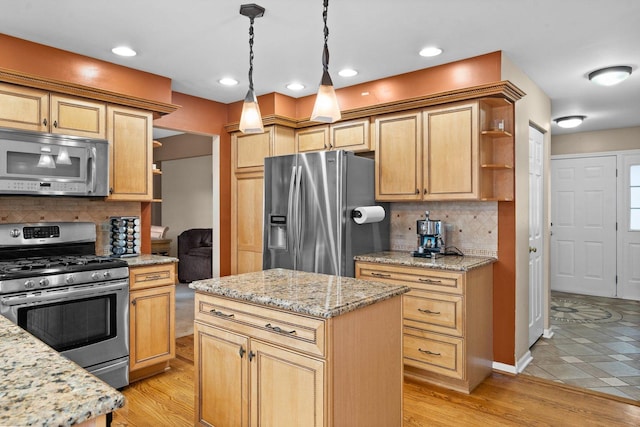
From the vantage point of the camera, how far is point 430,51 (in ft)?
10.7

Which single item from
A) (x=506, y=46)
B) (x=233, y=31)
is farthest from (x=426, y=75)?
(x=233, y=31)

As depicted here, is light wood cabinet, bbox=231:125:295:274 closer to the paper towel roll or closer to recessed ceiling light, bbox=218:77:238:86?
recessed ceiling light, bbox=218:77:238:86

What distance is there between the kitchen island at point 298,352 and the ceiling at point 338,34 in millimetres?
1691

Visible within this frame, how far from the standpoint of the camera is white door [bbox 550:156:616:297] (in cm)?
616

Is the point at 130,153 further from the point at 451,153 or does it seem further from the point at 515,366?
the point at 515,366

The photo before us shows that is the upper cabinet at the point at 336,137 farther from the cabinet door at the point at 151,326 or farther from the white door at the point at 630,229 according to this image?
the white door at the point at 630,229

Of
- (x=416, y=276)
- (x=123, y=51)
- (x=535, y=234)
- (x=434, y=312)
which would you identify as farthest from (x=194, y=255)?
(x=535, y=234)

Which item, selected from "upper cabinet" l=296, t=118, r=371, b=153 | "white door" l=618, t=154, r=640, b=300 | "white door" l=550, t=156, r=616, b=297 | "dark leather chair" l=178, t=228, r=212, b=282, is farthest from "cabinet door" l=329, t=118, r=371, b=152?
"white door" l=618, t=154, r=640, b=300

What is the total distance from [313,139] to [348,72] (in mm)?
896

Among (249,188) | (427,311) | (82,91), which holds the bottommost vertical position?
(427,311)

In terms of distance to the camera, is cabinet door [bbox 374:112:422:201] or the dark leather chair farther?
the dark leather chair

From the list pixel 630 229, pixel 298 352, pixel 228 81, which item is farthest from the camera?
pixel 630 229

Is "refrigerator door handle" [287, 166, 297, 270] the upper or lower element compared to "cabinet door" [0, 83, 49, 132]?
lower

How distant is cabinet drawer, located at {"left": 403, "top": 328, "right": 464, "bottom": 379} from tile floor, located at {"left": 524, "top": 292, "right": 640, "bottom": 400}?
826mm
